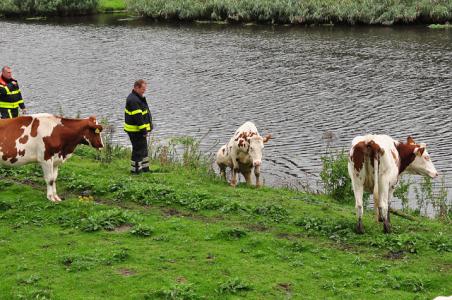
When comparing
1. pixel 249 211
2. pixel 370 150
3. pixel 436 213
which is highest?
pixel 370 150

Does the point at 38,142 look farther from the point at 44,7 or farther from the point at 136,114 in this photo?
the point at 44,7

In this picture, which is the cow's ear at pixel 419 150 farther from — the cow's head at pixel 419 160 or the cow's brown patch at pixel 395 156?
the cow's brown patch at pixel 395 156

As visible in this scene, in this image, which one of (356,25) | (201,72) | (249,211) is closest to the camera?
(249,211)

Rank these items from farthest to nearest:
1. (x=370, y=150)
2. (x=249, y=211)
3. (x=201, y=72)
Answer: (x=201, y=72) < (x=249, y=211) < (x=370, y=150)

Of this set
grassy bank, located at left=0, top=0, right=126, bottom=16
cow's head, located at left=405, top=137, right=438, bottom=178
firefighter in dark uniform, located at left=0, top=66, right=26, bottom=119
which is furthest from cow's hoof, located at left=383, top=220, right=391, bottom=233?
grassy bank, located at left=0, top=0, right=126, bottom=16

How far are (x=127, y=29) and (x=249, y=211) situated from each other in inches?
2339

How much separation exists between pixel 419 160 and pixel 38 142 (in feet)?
29.9

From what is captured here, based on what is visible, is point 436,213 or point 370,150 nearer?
point 370,150

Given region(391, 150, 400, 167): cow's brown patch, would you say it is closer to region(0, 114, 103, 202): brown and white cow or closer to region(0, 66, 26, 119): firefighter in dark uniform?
region(0, 114, 103, 202): brown and white cow

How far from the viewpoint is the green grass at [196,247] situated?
1130 cm

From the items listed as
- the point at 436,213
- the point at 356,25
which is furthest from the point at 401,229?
the point at 356,25

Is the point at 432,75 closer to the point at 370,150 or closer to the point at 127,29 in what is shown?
the point at 370,150

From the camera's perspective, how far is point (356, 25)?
6956 cm

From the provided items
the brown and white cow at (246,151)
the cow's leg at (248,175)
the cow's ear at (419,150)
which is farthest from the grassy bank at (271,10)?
the cow's ear at (419,150)
